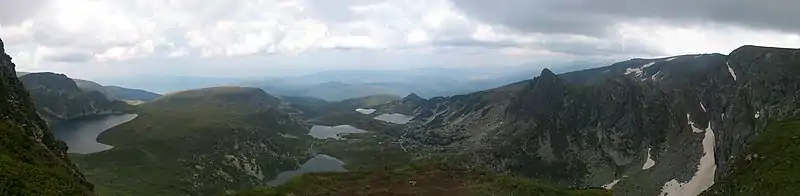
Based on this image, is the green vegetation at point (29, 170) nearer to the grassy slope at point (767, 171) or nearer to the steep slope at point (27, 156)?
the steep slope at point (27, 156)

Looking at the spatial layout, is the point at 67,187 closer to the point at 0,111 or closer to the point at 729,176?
the point at 0,111

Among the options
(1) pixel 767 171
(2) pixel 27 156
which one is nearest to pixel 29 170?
(2) pixel 27 156

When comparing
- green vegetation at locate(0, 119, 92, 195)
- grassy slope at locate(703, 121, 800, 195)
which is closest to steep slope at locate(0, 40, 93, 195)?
green vegetation at locate(0, 119, 92, 195)

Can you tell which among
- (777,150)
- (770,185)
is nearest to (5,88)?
(770,185)

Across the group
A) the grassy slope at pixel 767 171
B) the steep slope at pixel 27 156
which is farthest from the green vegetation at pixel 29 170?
the grassy slope at pixel 767 171

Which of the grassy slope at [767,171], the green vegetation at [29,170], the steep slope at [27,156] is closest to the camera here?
the green vegetation at [29,170]
